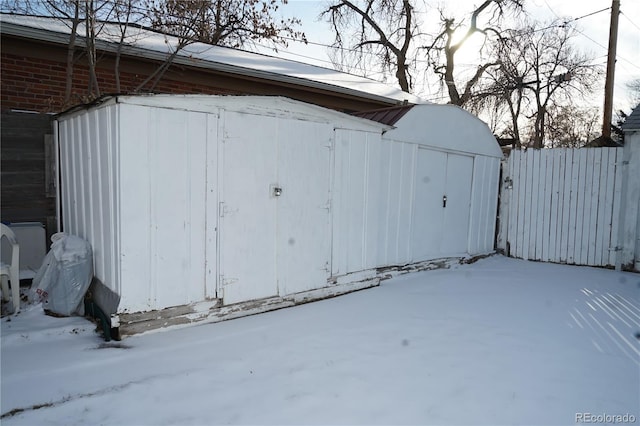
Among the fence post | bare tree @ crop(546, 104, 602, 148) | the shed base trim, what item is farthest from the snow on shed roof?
bare tree @ crop(546, 104, 602, 148)

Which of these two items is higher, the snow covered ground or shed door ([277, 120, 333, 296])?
shed door ([277, 120, 333, 296])

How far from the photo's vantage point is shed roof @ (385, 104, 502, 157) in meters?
6.07

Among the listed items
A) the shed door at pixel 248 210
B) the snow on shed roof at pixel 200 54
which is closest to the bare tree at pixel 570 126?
the snow on shed roof at pixel 200 54

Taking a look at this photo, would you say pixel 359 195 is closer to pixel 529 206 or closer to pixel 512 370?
pixel 512 370

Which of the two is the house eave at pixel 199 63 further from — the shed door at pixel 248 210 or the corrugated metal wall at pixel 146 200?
the shed door at pixel 248 210

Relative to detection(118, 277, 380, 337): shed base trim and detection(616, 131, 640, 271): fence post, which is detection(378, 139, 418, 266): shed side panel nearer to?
detection(118, 277, 380, 337): shed base trim

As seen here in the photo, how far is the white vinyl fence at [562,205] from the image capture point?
23.3 ft

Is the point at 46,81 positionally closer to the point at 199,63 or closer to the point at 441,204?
the point at 199,63

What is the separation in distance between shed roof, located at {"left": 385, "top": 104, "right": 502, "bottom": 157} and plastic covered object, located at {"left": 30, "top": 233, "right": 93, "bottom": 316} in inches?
149

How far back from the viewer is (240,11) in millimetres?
8805

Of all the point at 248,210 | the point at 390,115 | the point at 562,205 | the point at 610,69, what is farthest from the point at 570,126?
the point at 248,210

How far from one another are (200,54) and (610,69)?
944 centimetres

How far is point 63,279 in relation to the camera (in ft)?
12.7

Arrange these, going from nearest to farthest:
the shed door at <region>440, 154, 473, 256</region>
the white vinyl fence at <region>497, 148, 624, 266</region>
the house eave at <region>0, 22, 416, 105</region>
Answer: the house eave at <region>0, 22, 416, 105</region> → the shed door at <region>440, 154, 473, 256</region> → the white vinyl fence at <region>497, 148, 624, 266</region>
